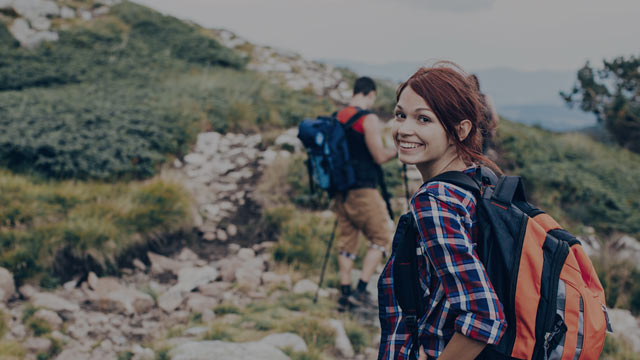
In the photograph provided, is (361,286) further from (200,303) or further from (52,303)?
(52,303)

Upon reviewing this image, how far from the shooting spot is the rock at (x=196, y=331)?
3.73m

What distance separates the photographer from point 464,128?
5.07 feet

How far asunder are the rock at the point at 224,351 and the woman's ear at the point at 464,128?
92.0 inches

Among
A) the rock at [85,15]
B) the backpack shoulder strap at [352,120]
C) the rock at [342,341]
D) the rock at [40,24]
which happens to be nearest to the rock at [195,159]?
the backpack shoulder strap at [352,120]

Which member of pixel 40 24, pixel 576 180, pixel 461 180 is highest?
pixel 40 24

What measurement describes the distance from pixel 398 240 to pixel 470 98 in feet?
1.79

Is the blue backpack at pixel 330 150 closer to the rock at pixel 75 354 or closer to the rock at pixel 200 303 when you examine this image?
the rock at pixel 200 303

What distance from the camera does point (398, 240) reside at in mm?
1564

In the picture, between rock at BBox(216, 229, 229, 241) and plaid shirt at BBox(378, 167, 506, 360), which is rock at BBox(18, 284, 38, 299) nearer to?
rock at BBox(216, 229, 229, 241)

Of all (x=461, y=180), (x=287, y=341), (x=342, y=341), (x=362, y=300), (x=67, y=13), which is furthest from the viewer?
(x=67, y=13)

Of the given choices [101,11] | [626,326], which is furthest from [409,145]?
[101,11]

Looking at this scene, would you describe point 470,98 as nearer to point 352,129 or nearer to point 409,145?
point 409,145

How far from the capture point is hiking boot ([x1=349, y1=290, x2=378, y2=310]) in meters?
4.54

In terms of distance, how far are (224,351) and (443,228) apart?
2.47 meters
